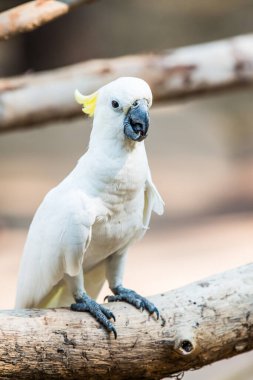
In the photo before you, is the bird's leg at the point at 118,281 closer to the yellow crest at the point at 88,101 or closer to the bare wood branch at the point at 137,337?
the bare wood branch at the point at 137,337

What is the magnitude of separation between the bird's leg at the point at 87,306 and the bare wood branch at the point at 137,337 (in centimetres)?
2

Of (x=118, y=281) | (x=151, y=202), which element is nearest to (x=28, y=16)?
(x=151, y=202)

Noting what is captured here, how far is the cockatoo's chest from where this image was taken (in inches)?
61.6

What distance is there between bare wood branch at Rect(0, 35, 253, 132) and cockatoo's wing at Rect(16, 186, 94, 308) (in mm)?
1306

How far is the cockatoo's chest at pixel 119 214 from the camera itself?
61.6 inches

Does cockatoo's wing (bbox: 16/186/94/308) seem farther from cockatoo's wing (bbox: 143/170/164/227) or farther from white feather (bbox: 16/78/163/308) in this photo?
cockatoo's wing (bbox: 143/170/164/227)

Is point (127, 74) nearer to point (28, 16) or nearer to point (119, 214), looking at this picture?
point (28, 16)

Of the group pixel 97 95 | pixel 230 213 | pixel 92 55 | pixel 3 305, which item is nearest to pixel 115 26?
pixel 92 55

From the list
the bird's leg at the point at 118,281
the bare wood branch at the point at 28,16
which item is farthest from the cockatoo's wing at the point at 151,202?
the bare wood branch at the point at 28,16

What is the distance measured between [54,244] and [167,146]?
4165mm

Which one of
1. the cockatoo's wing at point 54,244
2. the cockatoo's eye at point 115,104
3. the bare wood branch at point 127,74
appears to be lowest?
the cockatoo's wing at point 54,244

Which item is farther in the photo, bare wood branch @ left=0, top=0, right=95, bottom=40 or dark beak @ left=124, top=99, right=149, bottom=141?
bare wood branch @ left=0, top=0, right=95, bottom=40

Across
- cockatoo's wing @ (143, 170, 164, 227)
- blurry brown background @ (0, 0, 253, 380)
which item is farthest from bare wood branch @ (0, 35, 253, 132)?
cockatoo's wing @ (143, 170, 164, 227)

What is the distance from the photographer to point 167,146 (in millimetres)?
5703
